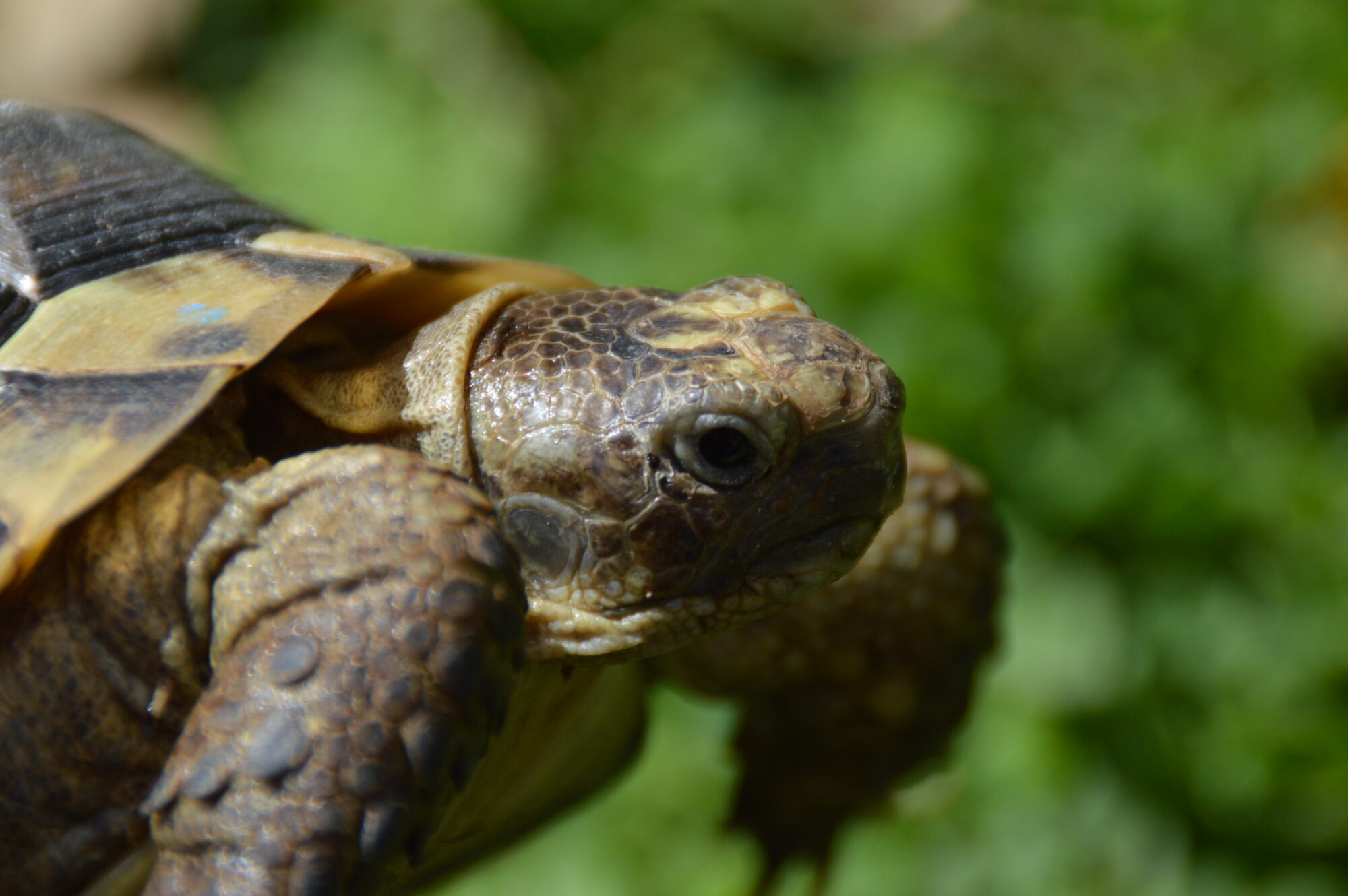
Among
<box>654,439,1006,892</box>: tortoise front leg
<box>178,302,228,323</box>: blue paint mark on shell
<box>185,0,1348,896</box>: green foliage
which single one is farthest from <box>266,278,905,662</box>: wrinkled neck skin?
<box>185,0,1348,896</box>: green foliage

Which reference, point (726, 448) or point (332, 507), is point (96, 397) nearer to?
point (332, 507)

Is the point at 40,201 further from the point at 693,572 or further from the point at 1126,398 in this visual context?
the point at 1126,398

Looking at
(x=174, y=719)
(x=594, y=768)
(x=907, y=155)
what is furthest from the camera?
(x=907, y=155)

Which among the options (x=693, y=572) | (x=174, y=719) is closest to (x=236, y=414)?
(x=174, y=719)

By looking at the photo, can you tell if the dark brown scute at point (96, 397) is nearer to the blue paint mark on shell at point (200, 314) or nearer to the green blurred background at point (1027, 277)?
the blue paint mark on shell at point (200, 314)

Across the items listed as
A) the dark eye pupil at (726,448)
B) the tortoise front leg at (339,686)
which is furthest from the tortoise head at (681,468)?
the tortoise front leg at (339,686)
